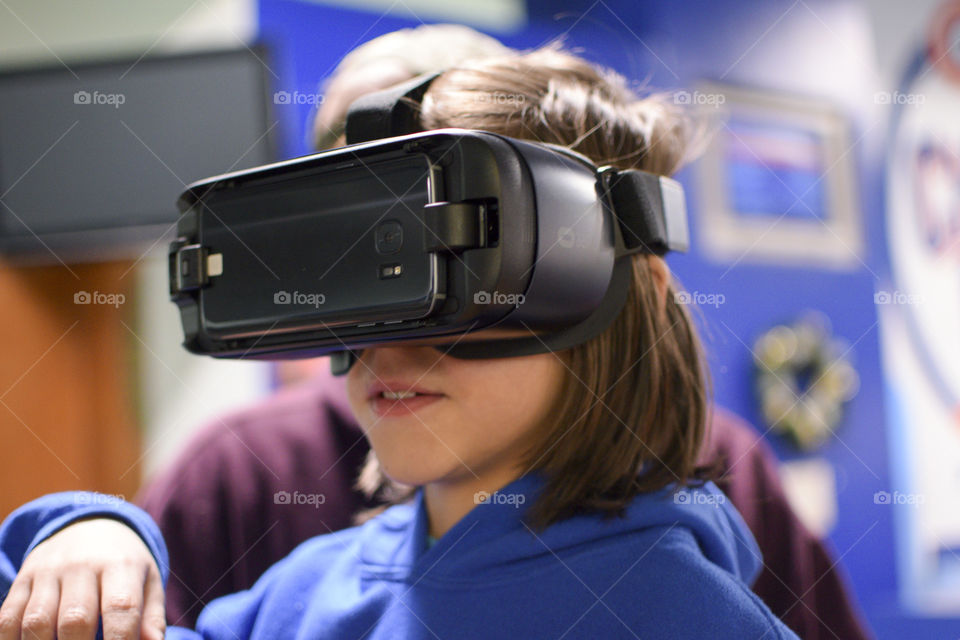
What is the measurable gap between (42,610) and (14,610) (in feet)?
0.07

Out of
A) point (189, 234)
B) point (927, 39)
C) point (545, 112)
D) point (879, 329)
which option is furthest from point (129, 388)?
point (927, 39)

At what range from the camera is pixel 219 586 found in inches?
24.1

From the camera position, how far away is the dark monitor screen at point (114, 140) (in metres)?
0.59

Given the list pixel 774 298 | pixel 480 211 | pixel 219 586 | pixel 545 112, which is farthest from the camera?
pixel 774 298

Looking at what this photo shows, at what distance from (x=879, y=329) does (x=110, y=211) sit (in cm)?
111

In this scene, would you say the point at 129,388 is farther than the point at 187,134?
Yes

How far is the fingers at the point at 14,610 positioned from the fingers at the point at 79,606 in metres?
0.02

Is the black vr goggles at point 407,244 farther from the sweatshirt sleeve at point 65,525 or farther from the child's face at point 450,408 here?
the sweatshirt sleeve at point 65,525

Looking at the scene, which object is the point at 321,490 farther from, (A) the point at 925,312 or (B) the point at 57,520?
(A) the point at 925,312

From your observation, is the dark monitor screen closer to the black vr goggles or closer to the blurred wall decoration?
the black vr goggles

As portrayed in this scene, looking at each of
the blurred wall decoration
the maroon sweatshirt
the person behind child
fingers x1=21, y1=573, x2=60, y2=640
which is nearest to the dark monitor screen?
the person behind child

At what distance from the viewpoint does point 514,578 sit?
1.38 ft

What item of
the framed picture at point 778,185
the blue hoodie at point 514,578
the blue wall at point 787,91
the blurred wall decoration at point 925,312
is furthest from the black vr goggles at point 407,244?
the blurred wall decoration at point 925,312

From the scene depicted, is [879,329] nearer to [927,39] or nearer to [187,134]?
[927,39]
